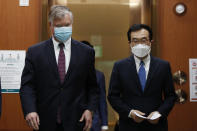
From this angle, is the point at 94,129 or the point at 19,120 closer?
the point at 94,129

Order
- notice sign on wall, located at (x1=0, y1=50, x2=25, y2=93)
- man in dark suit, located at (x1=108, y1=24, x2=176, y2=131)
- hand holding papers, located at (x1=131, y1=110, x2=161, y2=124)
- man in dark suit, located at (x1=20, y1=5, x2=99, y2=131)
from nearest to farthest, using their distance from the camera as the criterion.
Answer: man in dark suit, located at (x1=20, y1=5, x2=99, y2=131) → hand holding papers, located at (x1=131, y1=110, x2=161, y2=124) → man in dark suit, located at (x1=108, y1=24, x2=176, y2=131) → notice sign on wall, located at (x1=0, y1=50, x2=25, y2=93)

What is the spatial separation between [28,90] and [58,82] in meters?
0.22

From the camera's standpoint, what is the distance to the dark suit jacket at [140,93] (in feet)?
7.88

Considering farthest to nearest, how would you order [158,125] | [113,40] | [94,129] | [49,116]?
[113,40] < [94,129] < [158,125] < [49,116]

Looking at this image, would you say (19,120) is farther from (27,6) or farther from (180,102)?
(180,102)

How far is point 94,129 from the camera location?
303 centimetres

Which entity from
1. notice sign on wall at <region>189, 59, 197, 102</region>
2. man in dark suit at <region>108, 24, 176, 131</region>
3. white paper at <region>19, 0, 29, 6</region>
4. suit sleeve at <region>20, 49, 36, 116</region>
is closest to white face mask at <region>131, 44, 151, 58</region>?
man in dark suit at <region>108, 24, 176, 131</region>

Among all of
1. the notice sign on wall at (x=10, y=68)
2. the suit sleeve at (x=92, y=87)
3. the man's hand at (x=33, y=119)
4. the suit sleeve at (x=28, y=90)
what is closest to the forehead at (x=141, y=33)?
the suit sleeve at (x=92, y=87)

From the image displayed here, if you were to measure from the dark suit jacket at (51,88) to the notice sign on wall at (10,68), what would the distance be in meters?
1.90

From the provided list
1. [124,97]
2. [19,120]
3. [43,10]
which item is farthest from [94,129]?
[43,10]

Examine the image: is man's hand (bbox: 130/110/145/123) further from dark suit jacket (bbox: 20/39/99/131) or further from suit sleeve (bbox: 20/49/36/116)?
suit sleeve (bbox: 20/49/36/116)

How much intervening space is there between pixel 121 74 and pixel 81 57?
498mm

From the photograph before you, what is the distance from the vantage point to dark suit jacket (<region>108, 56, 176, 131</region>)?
240 centimetres

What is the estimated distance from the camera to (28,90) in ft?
6.70
